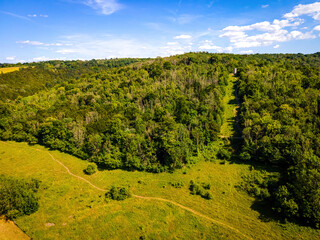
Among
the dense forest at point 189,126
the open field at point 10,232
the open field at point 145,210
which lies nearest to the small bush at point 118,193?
the open field at point 145,210

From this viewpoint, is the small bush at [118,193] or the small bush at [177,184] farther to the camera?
the small bush at [177,184]

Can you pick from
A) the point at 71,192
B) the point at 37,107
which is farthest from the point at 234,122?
the point at 37,107

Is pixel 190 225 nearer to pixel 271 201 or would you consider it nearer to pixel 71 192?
pixel 271 201

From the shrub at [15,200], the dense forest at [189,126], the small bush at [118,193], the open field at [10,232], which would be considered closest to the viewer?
the open field at [10,232]

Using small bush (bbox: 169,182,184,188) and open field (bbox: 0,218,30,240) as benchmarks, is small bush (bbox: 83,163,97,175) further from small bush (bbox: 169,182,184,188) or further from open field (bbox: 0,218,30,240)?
small bush (bbox: 169,182,184,188)

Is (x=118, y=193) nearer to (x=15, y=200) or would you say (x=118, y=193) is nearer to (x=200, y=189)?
(x=200, y=189)

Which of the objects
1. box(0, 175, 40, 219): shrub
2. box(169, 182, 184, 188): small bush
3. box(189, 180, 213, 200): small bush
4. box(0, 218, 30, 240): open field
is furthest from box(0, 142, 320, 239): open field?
box(0, 175, 40, 219): shrub

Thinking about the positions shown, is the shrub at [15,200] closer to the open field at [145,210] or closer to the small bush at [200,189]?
the open field at [145,210]
